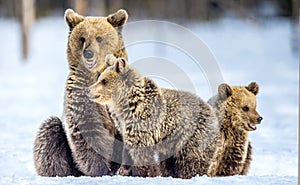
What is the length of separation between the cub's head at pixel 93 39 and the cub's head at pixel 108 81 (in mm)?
76

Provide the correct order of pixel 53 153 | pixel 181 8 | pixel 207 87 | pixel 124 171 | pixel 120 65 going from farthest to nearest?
pixel 181 8
pixel 207 87
pixel 53 153
pixel 124 171
pixel 120 65

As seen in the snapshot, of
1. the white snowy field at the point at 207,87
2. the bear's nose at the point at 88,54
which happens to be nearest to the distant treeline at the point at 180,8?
the white snowy field at the point at 207,87

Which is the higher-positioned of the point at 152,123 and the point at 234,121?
the point at 152,123

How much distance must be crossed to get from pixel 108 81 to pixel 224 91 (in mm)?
765

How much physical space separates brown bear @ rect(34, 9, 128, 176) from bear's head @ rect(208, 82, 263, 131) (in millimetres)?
674

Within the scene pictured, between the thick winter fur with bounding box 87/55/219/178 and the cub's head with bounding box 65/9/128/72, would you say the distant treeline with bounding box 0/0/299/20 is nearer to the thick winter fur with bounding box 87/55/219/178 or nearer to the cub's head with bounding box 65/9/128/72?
the cub's head with bounding box 65/9/128/72

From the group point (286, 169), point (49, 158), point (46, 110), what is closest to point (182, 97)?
point (49, 158)

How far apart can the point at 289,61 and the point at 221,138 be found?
13.7m

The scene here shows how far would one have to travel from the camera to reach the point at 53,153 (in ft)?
12.1

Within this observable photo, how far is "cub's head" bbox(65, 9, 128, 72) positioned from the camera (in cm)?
338

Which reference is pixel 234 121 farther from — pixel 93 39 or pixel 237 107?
pixel 93 39

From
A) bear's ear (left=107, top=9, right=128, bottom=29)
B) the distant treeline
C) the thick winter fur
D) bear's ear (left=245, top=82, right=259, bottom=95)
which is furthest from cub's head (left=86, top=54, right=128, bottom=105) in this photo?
the distant treeline

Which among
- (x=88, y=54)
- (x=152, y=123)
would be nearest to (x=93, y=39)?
(x=88, y=54)

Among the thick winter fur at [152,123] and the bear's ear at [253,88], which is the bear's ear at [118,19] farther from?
the bear's ear at [253,88]
